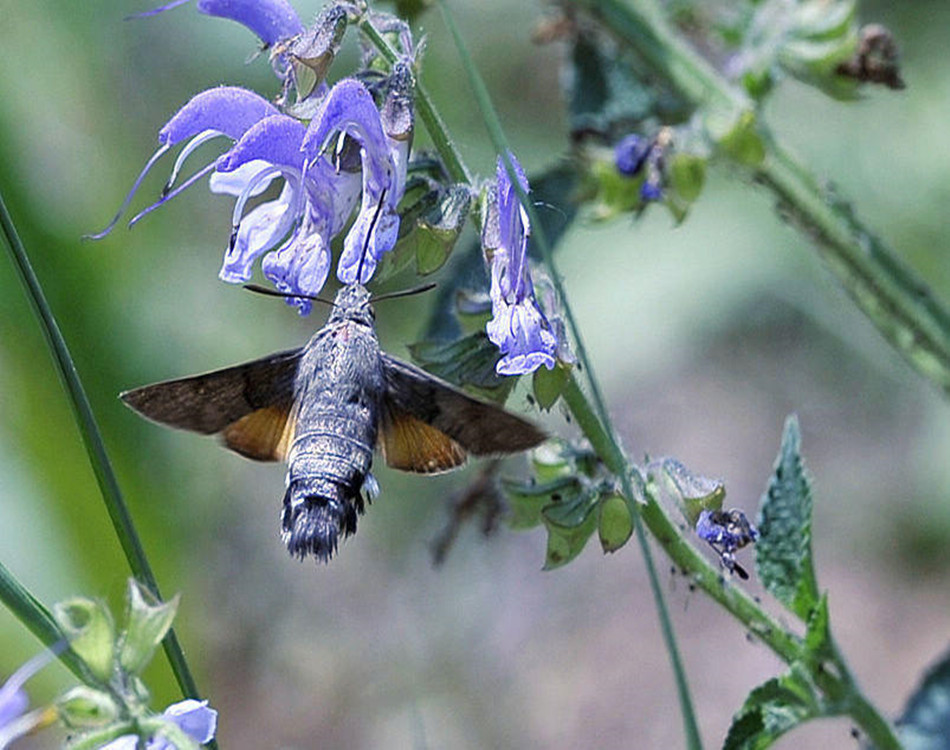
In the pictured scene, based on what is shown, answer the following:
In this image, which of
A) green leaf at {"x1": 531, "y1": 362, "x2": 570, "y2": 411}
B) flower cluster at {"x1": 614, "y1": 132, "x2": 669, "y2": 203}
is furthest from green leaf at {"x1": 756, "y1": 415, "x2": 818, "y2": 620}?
flower cluster at {"x1": 614, "y1": 132, "x2": 669, "y2": 203}

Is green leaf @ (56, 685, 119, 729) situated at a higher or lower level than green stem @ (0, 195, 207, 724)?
lower

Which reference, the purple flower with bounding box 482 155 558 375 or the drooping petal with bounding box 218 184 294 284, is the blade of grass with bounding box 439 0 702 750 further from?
the drooping petal with bounding box 218 184 294 284

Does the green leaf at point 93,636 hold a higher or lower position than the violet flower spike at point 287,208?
lower

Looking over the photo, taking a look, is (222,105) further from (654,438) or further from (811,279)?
(654,438)

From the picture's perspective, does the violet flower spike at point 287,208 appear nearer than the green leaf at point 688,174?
Yes

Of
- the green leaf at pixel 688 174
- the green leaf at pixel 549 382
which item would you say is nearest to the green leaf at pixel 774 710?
the green leaf at pixel 549 382

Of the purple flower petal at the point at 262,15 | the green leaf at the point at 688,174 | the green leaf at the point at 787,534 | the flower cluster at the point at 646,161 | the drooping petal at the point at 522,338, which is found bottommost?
the green leaf at the point at 787,534

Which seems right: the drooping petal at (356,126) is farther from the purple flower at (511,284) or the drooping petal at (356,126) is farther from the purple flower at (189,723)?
the purple flower at (189,723)
